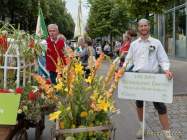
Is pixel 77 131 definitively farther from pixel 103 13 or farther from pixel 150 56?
pixel 103 13

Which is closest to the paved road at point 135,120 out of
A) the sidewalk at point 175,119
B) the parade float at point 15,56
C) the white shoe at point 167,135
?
the sidewalk at point 175,119

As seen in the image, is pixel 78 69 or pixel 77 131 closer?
pixel 77 131

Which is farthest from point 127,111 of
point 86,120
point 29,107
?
point 86,120

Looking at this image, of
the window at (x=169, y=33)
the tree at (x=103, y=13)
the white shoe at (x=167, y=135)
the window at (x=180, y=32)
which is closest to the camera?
the white shoe at (x=167, y=135)

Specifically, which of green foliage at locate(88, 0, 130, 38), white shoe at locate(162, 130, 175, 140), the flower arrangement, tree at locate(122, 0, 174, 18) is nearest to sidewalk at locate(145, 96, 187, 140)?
white shoe at locate(162, 130, 175, 140)

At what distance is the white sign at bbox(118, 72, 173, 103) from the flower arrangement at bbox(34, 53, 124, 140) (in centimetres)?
115

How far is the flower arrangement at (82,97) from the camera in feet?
16.7

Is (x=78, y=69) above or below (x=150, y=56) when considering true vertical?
below

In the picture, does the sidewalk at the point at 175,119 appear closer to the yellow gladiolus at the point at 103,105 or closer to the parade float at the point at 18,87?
the parade float at the point at 18,87

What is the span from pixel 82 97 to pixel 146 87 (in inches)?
57.4

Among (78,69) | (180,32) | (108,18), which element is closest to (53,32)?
(78,69)

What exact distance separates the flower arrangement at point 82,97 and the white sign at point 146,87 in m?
1.15

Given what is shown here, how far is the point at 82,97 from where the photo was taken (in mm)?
5223

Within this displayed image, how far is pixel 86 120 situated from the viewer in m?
5.13
